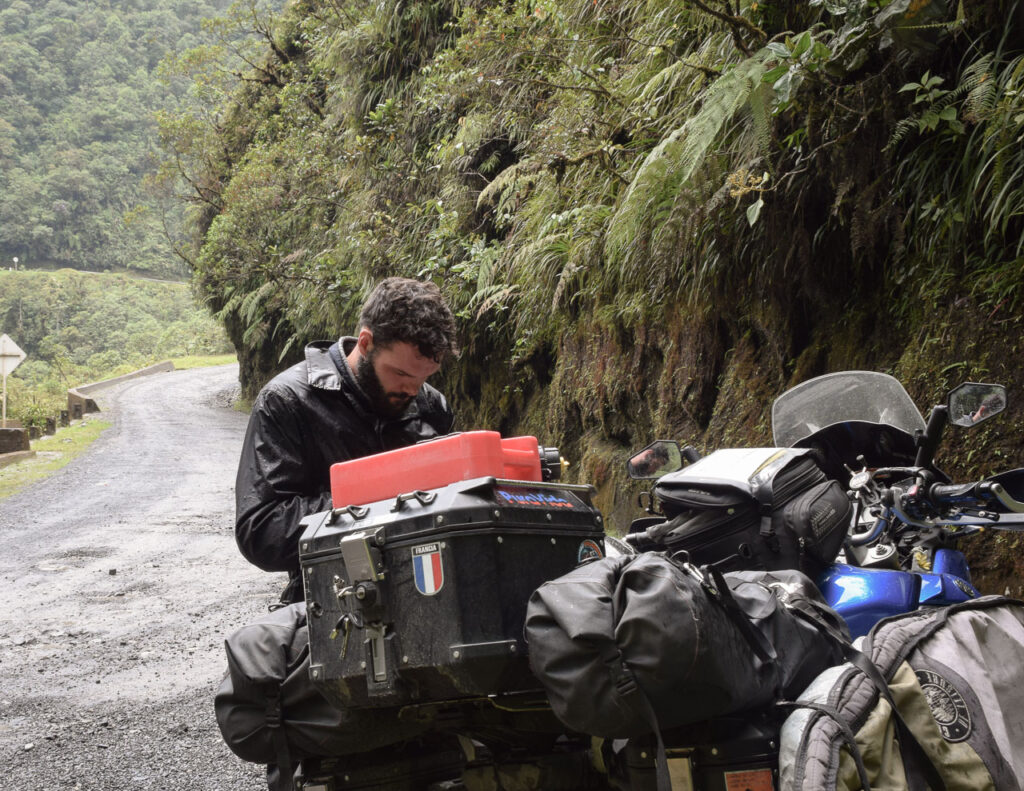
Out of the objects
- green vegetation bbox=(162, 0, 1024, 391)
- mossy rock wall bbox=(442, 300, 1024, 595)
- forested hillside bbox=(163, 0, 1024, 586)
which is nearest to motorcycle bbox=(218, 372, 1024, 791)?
mossy rock wall bbox=(442, 300, 1024, 595)

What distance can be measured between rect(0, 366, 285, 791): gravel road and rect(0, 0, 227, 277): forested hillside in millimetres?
70887

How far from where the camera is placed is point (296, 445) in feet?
9.45

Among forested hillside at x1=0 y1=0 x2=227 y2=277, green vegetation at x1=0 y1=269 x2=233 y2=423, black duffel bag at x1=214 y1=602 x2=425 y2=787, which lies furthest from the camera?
forested hillside at x1=0 y1=0 x2=227 y2=277

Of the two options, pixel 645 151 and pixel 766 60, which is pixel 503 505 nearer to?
pixel 766 60

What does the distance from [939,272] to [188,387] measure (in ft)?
126

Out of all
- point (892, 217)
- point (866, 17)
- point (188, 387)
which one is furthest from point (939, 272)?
point (188, 387)

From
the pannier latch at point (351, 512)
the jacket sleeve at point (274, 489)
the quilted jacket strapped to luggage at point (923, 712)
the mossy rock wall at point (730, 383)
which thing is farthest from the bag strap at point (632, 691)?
the mossy rock wall at point (730, 383)

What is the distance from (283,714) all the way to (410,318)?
1220 millimetres

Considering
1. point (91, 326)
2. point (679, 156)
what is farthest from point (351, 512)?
point (91, 326)

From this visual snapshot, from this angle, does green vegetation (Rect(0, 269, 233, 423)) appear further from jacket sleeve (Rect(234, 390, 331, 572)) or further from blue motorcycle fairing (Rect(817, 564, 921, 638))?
blue motorcycle fairing (Rect(817, 564, 921, 638))

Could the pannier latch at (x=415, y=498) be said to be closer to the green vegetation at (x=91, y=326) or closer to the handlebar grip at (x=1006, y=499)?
the handlebar grip at (x=1006, y=499)

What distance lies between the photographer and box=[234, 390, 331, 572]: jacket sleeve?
8.87 feet

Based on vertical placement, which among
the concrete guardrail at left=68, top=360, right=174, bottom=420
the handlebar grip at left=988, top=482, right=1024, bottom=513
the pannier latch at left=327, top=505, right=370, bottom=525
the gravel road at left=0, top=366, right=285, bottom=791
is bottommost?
the concrete guardrail at left=68, top=360, right=174, bottom=420

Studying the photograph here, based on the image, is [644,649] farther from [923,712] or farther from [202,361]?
[202,361]
